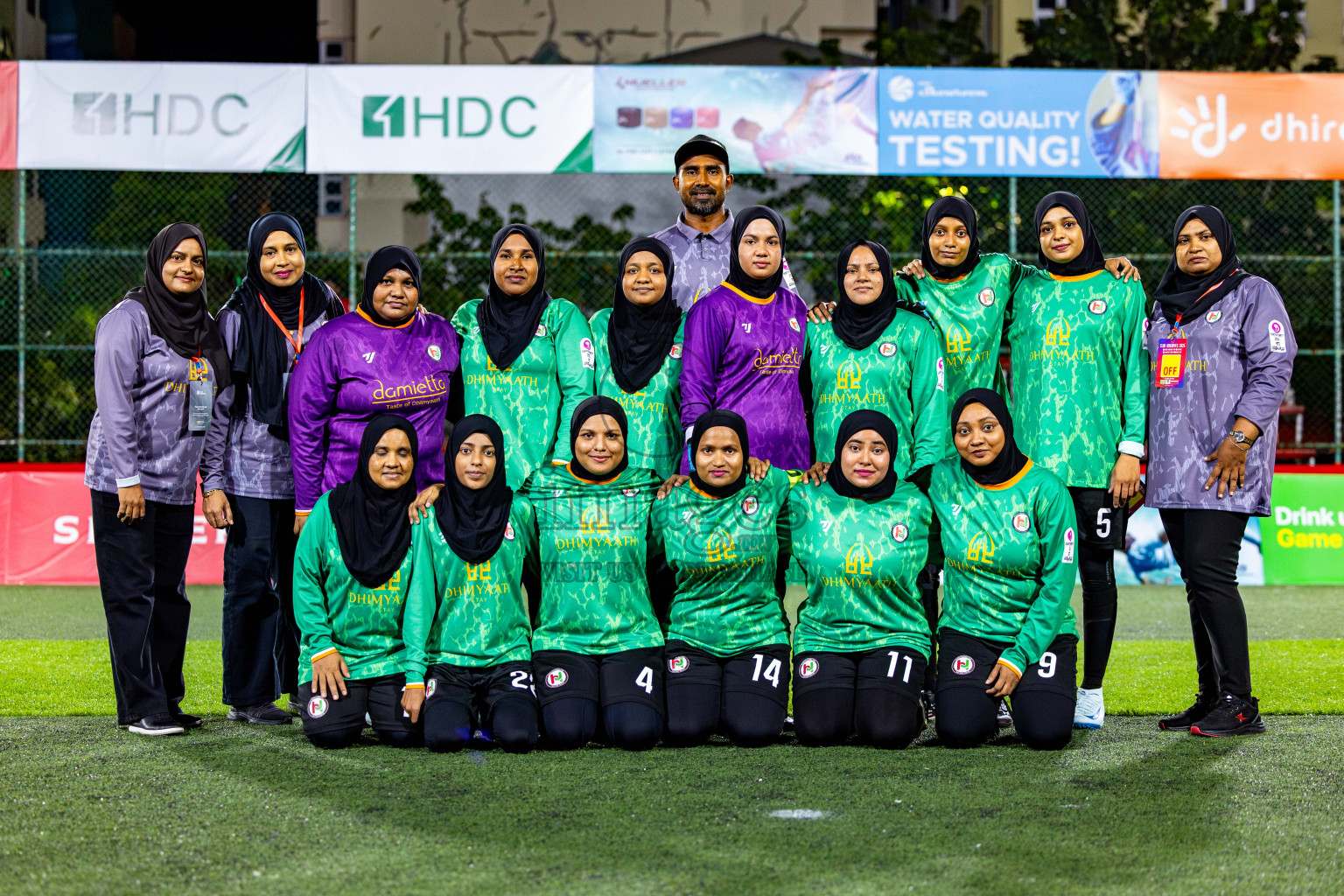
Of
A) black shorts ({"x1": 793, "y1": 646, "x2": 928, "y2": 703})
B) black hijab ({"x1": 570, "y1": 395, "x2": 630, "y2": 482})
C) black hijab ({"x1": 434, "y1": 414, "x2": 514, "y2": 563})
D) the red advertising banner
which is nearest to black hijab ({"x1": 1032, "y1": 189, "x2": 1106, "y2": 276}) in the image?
black shorts ({"x1": 793, "y1": 646, "x2": 928, "y2": 703})

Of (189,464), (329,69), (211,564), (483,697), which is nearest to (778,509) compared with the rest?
(483,697)

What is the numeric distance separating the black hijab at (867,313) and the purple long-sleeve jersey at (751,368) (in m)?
0.22

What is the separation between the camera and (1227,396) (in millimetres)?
4457

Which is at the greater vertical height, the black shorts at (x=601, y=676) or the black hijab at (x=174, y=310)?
the black hijab at (x=174, y=310)

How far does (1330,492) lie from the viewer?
30.8 feet

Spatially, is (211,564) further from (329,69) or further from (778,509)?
(778,509)

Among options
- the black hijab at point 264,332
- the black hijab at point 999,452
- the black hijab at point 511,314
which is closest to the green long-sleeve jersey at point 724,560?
the black hijab at point 999,452

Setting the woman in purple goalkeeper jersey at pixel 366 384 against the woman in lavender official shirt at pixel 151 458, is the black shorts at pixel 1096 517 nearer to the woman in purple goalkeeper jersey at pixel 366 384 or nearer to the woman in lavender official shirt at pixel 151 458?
the woman in purple goalkeeper jersey at pixel 366 384

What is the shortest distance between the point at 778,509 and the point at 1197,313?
171cm

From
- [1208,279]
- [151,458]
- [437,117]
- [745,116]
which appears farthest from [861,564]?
[437,117]

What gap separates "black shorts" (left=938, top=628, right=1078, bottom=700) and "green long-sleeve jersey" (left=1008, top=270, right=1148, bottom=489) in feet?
2.07

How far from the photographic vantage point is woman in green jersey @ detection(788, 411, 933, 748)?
164 inches

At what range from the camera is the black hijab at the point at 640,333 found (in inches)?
180

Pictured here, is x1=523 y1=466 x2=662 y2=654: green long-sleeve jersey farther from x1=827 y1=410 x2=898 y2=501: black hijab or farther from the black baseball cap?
the black baseball cap
